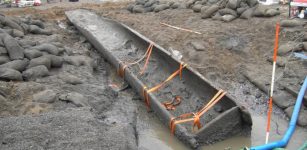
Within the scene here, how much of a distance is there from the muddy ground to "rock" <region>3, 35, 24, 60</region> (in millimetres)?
862

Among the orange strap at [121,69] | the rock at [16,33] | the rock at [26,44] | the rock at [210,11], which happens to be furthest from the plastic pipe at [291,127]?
the rock at [16,33]

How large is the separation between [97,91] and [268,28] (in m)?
5.76

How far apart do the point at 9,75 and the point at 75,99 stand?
4.98ft

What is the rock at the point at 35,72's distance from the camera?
7.23 m

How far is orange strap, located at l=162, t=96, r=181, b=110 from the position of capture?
7.32 meters

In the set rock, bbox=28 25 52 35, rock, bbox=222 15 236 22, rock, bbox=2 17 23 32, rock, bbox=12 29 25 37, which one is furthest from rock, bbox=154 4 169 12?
rock, bbox=12 29 25 37

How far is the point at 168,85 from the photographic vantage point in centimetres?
817

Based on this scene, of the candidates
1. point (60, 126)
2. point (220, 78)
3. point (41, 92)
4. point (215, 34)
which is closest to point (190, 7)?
point (215, 34)

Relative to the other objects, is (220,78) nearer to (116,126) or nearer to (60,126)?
(116,126)

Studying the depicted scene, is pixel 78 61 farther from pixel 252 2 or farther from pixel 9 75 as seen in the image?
pixel 252 2

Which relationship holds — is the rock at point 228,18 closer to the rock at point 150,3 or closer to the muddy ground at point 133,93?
the muddy ground at point 133,93

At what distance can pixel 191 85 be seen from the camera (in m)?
7.72

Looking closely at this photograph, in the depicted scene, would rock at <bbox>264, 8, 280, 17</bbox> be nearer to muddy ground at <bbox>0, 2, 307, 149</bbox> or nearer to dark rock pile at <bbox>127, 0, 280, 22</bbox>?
dark rock pile at <bbox>127, 0, 280, 22</bbox>

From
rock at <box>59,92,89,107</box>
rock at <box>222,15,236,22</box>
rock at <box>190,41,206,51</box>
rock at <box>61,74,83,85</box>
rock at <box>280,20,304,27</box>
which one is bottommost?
rock at <box>190,41,206,51</box>
